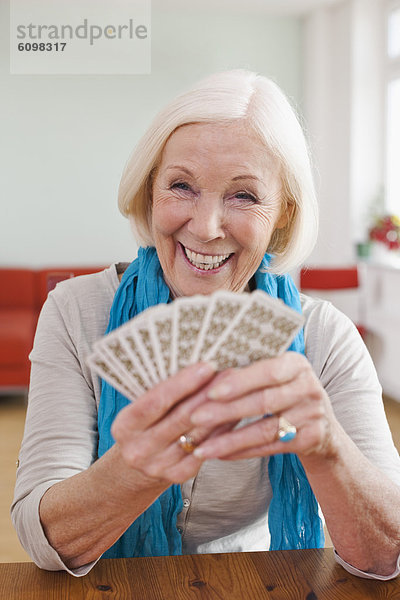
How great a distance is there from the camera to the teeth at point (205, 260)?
1184mm

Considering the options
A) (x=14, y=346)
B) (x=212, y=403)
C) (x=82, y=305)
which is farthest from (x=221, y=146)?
(x=14, y=346)

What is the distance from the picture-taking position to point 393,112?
20.2 ft

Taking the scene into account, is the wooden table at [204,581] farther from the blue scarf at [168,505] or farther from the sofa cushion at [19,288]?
the sofa cushion at [19,288]

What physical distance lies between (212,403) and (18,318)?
5046 mm

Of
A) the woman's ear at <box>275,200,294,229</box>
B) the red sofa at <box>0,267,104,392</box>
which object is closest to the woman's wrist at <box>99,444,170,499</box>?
the woman's ear at <box>275,200,294,229</box>

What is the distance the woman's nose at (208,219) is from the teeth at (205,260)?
55 mm

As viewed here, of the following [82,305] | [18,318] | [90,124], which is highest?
[90,124]

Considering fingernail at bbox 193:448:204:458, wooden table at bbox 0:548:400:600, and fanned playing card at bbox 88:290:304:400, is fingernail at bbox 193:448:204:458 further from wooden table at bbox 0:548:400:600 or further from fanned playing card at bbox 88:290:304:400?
wooden table at bbox 0:548:400:600

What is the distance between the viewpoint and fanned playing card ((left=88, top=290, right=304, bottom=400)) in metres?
0.72

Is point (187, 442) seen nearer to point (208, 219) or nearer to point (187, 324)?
point (187, 324)

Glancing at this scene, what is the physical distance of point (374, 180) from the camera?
6.23m

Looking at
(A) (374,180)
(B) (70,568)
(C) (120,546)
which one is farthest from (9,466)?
(A) (374,180)

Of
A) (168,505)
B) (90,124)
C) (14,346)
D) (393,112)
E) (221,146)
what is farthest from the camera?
(90,124)

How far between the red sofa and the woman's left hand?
3.17 m
